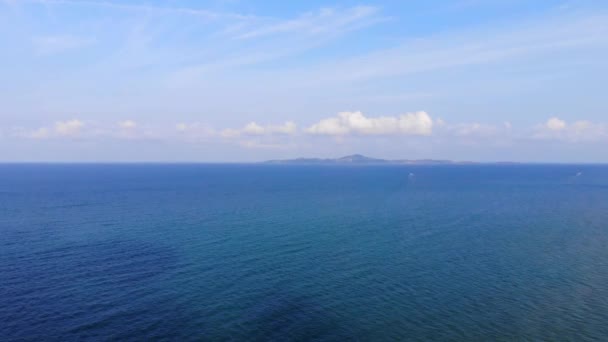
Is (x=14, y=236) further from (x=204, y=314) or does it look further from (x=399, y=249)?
(x=399, y=249)

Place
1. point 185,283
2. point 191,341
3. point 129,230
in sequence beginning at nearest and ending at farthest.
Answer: point 191,341, point 185,283, point 129,230

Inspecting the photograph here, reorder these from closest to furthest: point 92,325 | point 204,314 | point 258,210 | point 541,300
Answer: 1. point 92,325
2. point 204,314
3. point 541,300
4. point 258,210

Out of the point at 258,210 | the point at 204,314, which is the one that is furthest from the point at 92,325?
the point at 258,210

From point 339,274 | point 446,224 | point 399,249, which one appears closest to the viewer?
point 339,274

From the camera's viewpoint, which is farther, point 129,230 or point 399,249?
point 129,230

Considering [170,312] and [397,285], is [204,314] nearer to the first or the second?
[170,312]

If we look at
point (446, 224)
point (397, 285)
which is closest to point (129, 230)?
point (397, 285)
